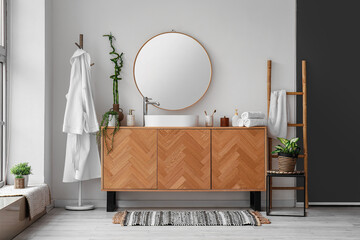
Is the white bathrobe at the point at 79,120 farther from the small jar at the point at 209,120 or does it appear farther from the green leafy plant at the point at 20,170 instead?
the small jar at the point at 209,120

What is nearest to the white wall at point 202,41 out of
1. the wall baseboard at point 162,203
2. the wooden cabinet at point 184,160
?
the wall baseboard at point 162,203

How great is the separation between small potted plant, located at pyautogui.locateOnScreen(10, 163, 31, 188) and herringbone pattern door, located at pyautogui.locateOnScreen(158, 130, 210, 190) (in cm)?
137

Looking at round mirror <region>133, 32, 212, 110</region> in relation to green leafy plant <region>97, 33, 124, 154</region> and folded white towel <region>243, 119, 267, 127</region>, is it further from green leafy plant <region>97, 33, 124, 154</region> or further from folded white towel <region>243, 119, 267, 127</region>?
folded white towel <region>243, 119, 267, 127</region>

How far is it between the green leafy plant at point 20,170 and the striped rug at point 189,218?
1.01 m

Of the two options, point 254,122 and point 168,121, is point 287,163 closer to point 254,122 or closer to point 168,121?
point 254,122

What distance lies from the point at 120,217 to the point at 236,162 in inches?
54.1

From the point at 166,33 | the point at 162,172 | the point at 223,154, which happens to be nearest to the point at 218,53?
the point at 166,33

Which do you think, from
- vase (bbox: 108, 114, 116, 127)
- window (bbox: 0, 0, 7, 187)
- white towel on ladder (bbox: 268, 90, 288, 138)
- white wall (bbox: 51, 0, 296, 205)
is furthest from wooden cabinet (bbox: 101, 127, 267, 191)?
window (bbox: 0, 0, 7, 187)

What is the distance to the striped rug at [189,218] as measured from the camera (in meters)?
4.19

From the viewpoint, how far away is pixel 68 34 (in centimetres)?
514

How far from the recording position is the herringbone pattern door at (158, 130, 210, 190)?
4680 mm

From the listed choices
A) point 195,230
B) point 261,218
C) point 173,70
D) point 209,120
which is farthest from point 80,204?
point 261,218

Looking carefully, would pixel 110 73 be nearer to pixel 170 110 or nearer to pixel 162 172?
pixel 170 110

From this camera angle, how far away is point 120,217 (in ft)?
14.6
